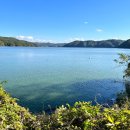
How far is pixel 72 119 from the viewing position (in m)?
5.12

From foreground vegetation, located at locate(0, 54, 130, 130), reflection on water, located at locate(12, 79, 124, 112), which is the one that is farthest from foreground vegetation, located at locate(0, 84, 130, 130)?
reflection on water, located at locate(12, 79, 124, 112)

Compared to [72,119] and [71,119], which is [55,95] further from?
[72,119]

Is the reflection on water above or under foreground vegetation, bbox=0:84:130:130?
under

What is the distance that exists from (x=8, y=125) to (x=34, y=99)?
21248mm

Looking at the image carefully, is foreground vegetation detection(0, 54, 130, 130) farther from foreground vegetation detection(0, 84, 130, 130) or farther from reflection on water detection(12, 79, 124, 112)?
reflection on water detection(12, 79, 124, 112)

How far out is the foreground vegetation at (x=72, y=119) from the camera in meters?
4.92

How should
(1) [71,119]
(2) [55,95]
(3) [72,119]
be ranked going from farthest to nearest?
1. (2) [55,95]
2. (1) [71,119]
3. (3) [72,119]

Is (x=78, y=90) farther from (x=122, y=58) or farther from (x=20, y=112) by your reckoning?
(x=20, y=112)

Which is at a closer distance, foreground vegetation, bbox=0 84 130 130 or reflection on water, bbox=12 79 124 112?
foreground vegetation, bbox=0 84 130 130

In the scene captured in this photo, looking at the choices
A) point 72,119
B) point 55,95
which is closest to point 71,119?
point 72,119

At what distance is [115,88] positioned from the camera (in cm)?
3597

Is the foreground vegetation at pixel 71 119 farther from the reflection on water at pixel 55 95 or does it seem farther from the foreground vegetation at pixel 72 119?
the reflection on water at pixel 55 95

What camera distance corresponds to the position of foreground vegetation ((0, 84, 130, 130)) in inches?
194

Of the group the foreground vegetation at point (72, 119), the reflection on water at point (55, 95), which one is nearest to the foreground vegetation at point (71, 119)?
the foreground vegetation at point (72, 119)
